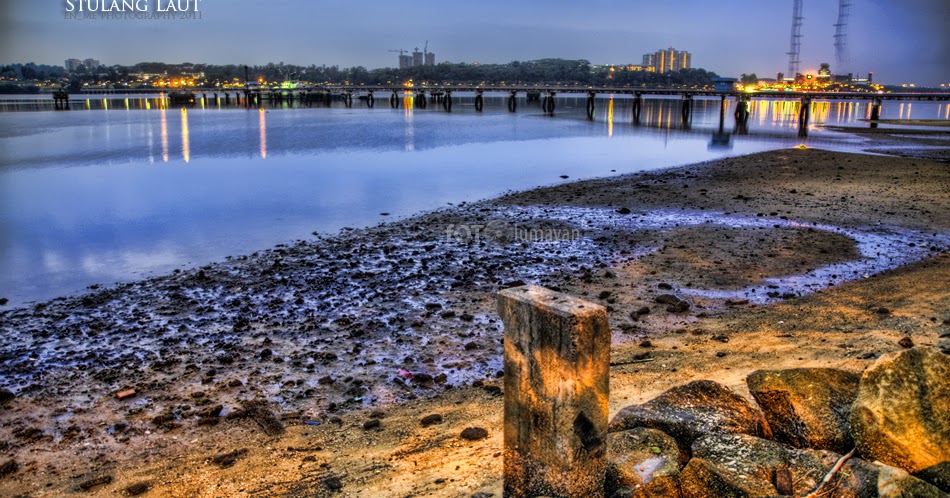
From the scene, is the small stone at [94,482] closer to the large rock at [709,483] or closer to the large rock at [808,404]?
the large rock at [709,483]

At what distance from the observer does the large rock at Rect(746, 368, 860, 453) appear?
4426 millimetres

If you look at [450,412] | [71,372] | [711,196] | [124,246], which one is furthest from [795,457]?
[711,196]

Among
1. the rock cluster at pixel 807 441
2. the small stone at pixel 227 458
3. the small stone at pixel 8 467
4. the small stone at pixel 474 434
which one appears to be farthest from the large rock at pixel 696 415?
the small stone at pixel 8 467

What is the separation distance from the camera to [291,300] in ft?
36.0

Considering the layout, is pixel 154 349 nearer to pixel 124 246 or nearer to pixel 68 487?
pixel 68 487

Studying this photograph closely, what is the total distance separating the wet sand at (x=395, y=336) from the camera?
5980mm

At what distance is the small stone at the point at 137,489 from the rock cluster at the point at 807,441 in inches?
156

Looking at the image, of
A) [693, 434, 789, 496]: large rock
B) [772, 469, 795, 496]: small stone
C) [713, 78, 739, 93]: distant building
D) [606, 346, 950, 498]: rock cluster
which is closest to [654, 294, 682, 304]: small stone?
[606, 346, 950, 498]: rock cluster

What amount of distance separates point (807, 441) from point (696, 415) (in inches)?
29.4

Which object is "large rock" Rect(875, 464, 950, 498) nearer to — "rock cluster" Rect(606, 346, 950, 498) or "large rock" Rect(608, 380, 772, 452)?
"rock cluster" Rect(606, 346, 950, 498)

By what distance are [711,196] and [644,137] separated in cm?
3357

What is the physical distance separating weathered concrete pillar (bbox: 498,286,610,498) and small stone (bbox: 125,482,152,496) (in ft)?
11.3

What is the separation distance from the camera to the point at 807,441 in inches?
177

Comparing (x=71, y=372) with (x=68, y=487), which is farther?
(x=71, y=372)
